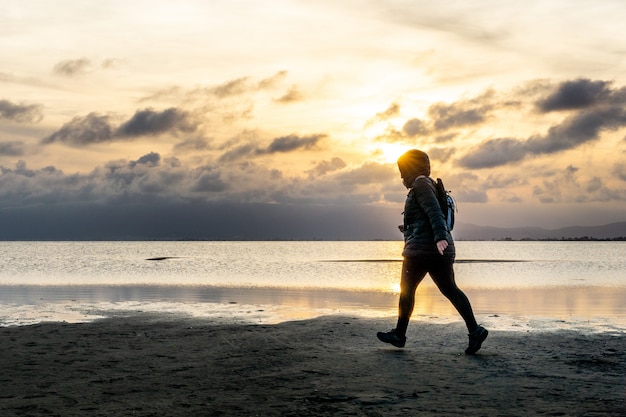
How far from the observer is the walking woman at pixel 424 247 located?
874 cm

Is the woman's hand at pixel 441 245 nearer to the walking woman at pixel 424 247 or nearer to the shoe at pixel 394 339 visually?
the walking woman at pixel 424 247

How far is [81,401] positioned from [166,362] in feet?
6.90

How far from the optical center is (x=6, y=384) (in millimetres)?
7129

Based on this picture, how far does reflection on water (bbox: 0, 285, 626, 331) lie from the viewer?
51.5 ft

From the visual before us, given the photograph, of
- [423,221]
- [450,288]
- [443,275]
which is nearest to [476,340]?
[450,288]

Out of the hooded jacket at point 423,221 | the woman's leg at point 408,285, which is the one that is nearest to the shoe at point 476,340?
the woman's leg at point 408,285

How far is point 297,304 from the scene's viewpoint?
19516mm

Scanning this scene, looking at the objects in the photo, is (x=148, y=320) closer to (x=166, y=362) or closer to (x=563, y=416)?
(x=166, y=362)

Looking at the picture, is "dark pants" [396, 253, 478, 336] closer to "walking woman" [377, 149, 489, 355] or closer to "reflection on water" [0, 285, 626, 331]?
"walking woman" [377, 149, 489, 355]

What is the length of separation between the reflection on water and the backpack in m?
5.54

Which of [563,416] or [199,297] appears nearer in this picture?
[563,416]

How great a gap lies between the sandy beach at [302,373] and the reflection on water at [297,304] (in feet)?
12.5

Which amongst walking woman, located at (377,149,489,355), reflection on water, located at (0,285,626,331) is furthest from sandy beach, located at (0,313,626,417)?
reflection on water, located at (0,285,626,331)

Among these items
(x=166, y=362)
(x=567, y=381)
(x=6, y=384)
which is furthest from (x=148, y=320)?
(x=567, y=381)
